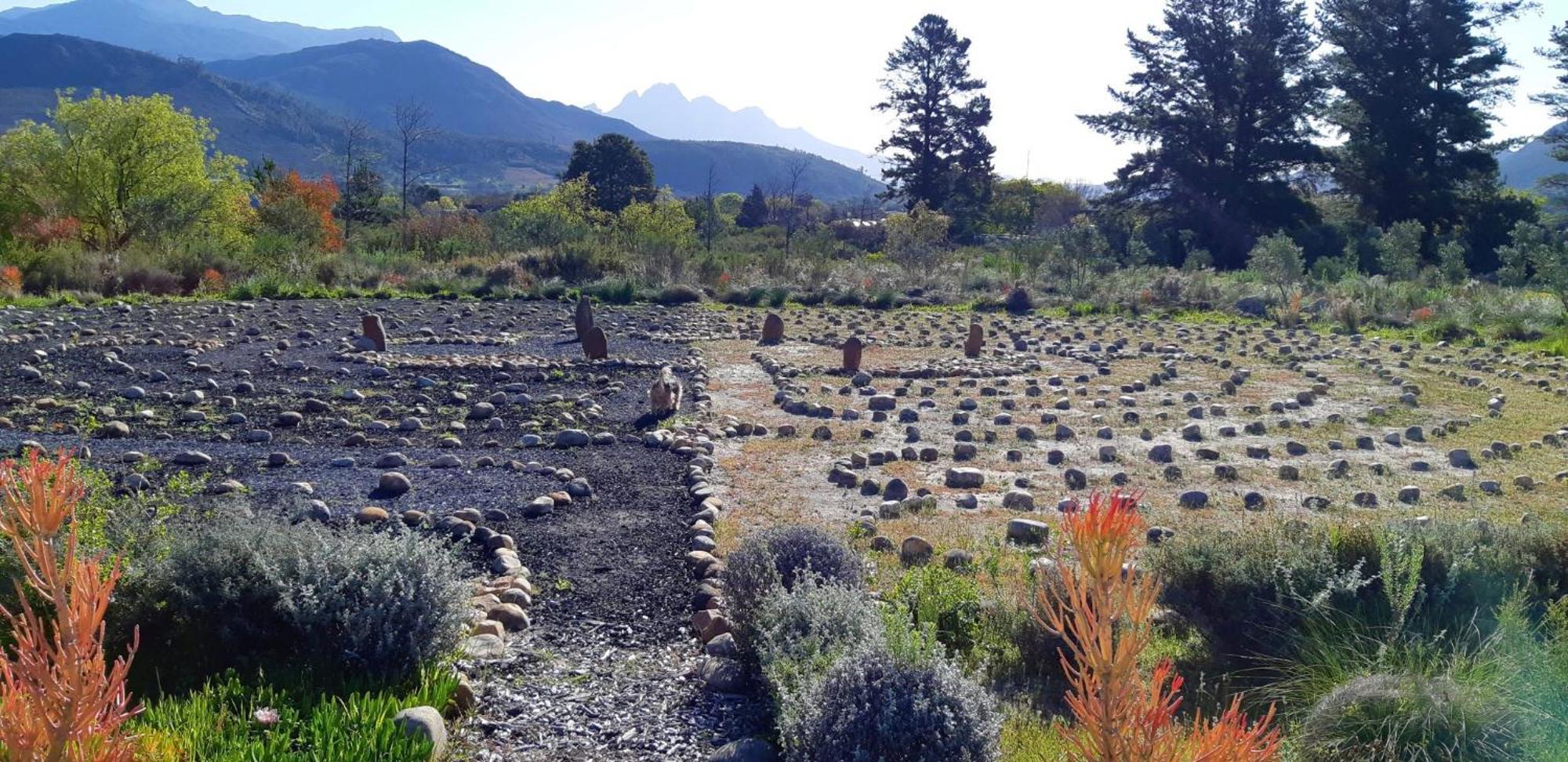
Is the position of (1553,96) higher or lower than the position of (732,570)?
higher

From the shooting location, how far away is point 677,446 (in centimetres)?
849

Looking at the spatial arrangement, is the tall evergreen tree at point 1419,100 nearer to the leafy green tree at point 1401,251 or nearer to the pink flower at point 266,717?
the leafy green tree at point 1401,251

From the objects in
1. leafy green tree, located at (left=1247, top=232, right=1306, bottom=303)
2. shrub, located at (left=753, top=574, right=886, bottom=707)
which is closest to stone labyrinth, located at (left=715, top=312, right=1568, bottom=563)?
shrub, located at (left=753, top=574, right=886, bottom=707)

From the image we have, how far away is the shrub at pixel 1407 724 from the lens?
130 inches

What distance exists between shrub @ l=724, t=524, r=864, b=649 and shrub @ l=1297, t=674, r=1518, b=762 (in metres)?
1.74

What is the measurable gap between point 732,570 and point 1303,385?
10.6 meters

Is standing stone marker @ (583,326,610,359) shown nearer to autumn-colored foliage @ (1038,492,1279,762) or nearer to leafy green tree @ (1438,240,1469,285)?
autumn-colored foliage @ (1038,492,1279,762)

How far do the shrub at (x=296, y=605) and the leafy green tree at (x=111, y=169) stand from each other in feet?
89.4

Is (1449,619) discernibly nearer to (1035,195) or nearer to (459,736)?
(459,736)

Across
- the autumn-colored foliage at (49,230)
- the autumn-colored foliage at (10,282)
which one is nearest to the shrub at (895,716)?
the autumn-colored foliage at (10,282)

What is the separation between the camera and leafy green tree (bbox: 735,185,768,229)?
216 ft

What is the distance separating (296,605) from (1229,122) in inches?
1648

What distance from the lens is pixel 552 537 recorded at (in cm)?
591

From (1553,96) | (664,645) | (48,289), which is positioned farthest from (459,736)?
(1553,96)
